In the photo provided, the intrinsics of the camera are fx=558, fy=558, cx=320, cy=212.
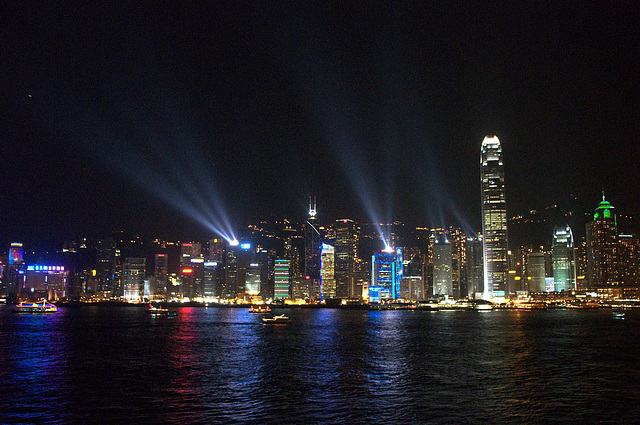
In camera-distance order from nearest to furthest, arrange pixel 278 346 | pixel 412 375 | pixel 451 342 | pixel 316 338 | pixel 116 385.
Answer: pixel 116 385 → pixel 412 375 → pixel 278 346 → pixel 451 342 → pixel 316 338

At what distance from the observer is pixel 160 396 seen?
1336 inches

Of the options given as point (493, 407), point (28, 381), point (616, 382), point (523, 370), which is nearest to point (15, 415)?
point (28, 381)

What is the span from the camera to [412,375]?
4250 cm

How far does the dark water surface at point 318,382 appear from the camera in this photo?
2972 centimetres

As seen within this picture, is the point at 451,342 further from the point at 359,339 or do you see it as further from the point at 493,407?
the point at 493,407

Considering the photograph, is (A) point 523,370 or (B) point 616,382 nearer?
(B) point 616,382

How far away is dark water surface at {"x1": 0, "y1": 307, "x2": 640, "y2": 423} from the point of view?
29719mm

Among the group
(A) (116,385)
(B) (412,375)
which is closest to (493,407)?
(B) (412,375)

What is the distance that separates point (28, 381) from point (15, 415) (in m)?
11.0

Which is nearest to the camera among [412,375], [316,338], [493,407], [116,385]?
[493,407]

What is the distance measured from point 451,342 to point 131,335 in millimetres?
45144

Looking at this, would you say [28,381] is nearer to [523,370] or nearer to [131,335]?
[523,370]

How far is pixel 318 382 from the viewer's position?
3922cm

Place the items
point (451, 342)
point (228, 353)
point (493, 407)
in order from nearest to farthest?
point (493, 407)
point (228, 353)
point (451, 342)
